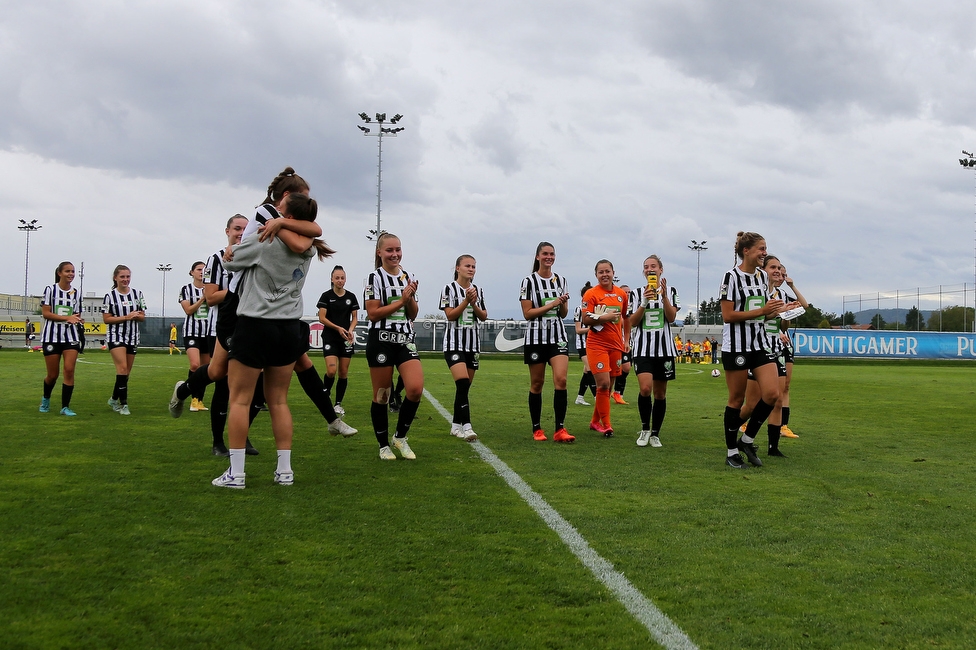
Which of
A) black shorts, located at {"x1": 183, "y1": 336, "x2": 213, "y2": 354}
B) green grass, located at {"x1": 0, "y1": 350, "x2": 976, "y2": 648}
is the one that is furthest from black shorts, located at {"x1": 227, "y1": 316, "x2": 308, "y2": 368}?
black shorts, located at {"x1": 183, "y1": 336, "x2": 213, "y2": 354}

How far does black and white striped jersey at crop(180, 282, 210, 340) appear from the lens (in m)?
10.7

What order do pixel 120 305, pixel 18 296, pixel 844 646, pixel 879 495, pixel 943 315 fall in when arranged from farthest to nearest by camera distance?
pixel 18 296, pixel 943 315, pixel 120 305, pixel 879 495, pixel 844 646

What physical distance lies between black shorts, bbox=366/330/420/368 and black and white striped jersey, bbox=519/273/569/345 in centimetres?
197

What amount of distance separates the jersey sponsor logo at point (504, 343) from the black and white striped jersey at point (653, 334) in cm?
3568

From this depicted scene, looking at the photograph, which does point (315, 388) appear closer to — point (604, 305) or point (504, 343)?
point (604, 305)

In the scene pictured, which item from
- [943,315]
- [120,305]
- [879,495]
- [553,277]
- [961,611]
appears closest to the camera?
[961,611]

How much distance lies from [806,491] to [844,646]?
3165mm

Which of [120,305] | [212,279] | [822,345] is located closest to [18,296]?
[822,345]

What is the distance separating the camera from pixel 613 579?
3703 mm

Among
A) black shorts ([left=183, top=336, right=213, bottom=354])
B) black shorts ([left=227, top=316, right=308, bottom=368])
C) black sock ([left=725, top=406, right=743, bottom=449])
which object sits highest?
black shorts ([left=227, top=316, right=308, bottom=368])

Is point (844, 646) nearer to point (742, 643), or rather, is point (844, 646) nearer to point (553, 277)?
point (742, 643)

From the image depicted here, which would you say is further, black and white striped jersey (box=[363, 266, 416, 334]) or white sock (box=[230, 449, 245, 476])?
black and white striped jersey (box=[363, 266, 416, 334])

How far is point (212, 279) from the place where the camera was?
257 inches

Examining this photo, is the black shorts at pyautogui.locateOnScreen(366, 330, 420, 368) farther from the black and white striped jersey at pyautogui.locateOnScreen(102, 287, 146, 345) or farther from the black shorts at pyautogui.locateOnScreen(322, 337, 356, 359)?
the black and white striped jersey at pyautogui.locateOnScreen(102, 287, 146, 345)
